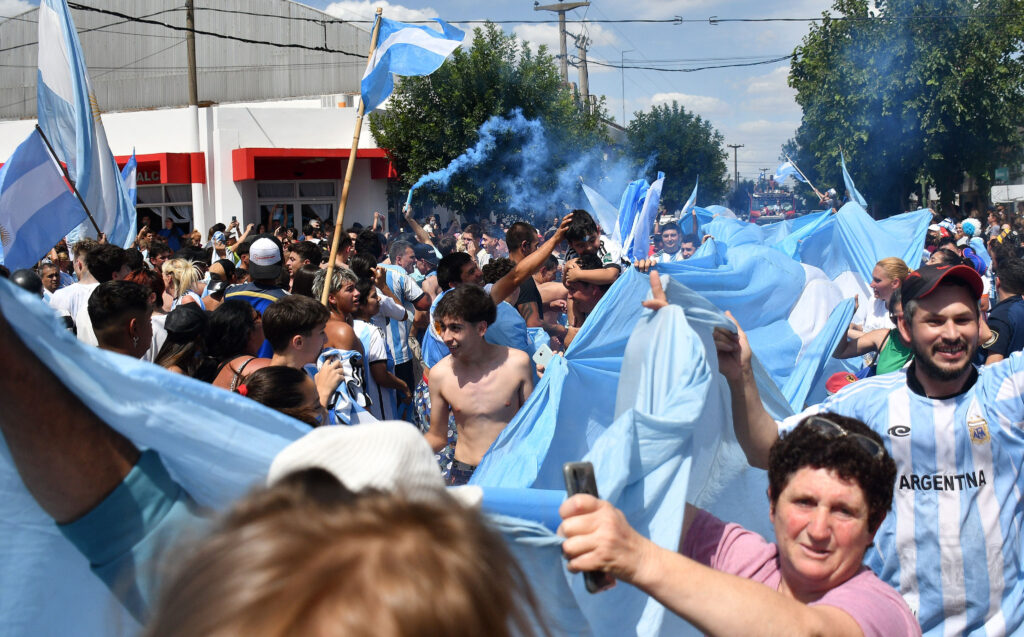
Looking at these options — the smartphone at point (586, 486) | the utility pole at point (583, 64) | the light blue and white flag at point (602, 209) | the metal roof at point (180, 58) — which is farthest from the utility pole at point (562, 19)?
the smartphone at point (586, 486)

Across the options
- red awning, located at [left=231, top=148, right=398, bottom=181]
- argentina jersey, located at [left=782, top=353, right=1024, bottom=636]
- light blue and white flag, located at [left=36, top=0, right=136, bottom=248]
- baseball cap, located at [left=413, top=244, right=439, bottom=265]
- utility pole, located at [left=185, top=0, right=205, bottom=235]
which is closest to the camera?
argentina jersey, located at [left=782, top=353, right=1024, bottom=636]

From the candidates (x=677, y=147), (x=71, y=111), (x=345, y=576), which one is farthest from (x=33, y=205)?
(x=677, y=147)

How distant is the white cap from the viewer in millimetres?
1076

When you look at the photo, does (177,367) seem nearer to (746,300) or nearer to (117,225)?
(117,225)

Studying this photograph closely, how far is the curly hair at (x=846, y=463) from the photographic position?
2.04 m

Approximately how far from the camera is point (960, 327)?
2.83m

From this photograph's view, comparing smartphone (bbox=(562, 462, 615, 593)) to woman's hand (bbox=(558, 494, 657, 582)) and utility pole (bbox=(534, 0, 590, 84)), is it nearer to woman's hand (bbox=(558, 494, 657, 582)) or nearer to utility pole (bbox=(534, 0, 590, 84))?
woman's hand (bbox=(558, 494, 657, 582))

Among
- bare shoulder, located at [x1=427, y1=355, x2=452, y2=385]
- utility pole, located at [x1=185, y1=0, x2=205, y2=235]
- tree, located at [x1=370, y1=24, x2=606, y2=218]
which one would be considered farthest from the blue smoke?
bare shoulder, located at [x1=427, y1=355, x2=452, y2=385]

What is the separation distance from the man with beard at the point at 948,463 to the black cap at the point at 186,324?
2456mm

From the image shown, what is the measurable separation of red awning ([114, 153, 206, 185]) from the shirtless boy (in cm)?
2342

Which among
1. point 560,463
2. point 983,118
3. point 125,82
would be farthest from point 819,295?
point 125,82

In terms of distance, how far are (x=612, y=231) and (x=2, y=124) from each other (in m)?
25.6

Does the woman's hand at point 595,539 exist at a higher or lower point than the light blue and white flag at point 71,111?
lower

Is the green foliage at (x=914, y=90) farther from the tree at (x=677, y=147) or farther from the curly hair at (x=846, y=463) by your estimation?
the curly hair at (x=846, y=463)
